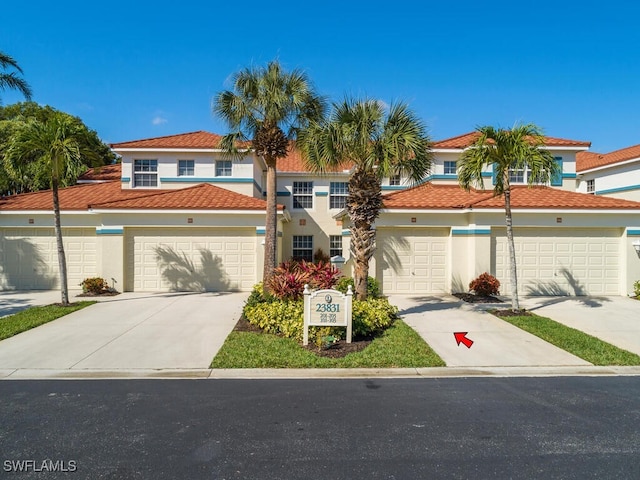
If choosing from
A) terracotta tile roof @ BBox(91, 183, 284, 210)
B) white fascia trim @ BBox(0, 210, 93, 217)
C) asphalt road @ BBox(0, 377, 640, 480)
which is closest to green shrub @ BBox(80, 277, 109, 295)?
terracotta tile roof @ BBox(91, 183, 284, 210)

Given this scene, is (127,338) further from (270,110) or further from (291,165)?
(291,165)

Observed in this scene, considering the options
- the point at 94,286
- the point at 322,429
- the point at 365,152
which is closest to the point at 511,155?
the point at 365,152

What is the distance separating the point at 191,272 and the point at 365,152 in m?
9.11

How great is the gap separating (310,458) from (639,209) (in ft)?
51.9

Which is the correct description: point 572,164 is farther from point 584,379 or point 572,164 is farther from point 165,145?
point 165,145

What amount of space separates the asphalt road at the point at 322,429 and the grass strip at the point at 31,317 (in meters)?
3.55

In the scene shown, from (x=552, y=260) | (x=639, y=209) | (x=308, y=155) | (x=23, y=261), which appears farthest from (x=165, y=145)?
(x=639, y=209)

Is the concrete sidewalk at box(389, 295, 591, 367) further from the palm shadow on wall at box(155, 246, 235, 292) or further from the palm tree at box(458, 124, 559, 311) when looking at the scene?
the palm shadow on wall at box(155, 246, 235, 292)

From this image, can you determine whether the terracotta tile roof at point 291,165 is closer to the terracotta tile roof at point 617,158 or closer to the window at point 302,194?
the window at point 302,194

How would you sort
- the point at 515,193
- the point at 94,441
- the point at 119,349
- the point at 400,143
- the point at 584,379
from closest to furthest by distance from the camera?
1. the point at 94,441
2. the point at 584,379
3. the point at 119,349
4. the point at 400,143
5. the point at 515,193

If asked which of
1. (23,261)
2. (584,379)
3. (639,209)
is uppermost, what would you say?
(639,209)

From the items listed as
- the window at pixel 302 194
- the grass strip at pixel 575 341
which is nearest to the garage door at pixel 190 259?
the window at pixel 302 194

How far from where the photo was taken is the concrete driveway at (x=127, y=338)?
23.0ft

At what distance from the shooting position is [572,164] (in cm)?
1978
